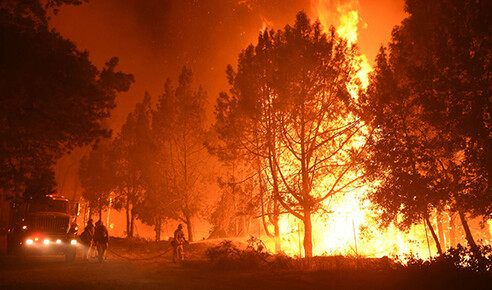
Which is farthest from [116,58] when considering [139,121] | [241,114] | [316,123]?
[139,121]

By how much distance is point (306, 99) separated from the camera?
16.6 meters

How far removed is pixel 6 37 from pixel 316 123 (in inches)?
543

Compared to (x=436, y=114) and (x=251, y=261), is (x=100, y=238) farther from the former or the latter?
(x=436, y=114)

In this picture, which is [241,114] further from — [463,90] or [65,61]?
[463,90]

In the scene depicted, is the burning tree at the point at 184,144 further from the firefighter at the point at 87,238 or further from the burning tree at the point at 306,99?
the burning tree at the point at 306,99

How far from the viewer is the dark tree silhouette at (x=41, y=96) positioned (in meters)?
11.4

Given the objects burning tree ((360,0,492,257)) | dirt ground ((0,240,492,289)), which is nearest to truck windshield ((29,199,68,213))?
dirt ground ((0,240,492,289))

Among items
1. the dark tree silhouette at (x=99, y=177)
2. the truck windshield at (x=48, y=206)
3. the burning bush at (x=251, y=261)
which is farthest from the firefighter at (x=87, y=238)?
the dark tree silhouette at (x=99, y=177)

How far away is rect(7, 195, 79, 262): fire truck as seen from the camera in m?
17.5

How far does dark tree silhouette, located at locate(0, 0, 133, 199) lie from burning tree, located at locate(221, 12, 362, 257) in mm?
6716

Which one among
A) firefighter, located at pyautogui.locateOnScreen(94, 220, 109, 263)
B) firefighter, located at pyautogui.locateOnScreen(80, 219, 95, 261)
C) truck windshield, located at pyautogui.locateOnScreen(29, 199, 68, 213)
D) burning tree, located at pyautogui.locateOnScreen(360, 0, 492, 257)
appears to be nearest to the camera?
burning tree, located at pyautogui.locateOnScreen(360, 0, 492, 257)

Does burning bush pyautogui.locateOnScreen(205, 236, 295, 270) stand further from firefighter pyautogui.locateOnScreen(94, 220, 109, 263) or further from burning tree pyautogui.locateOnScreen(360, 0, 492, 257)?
firefighter pyautogui.locateOnScreen(94, 220, 109, 263)

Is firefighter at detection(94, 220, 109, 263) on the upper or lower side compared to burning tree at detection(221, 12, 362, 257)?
lower

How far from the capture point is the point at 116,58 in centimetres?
1334
